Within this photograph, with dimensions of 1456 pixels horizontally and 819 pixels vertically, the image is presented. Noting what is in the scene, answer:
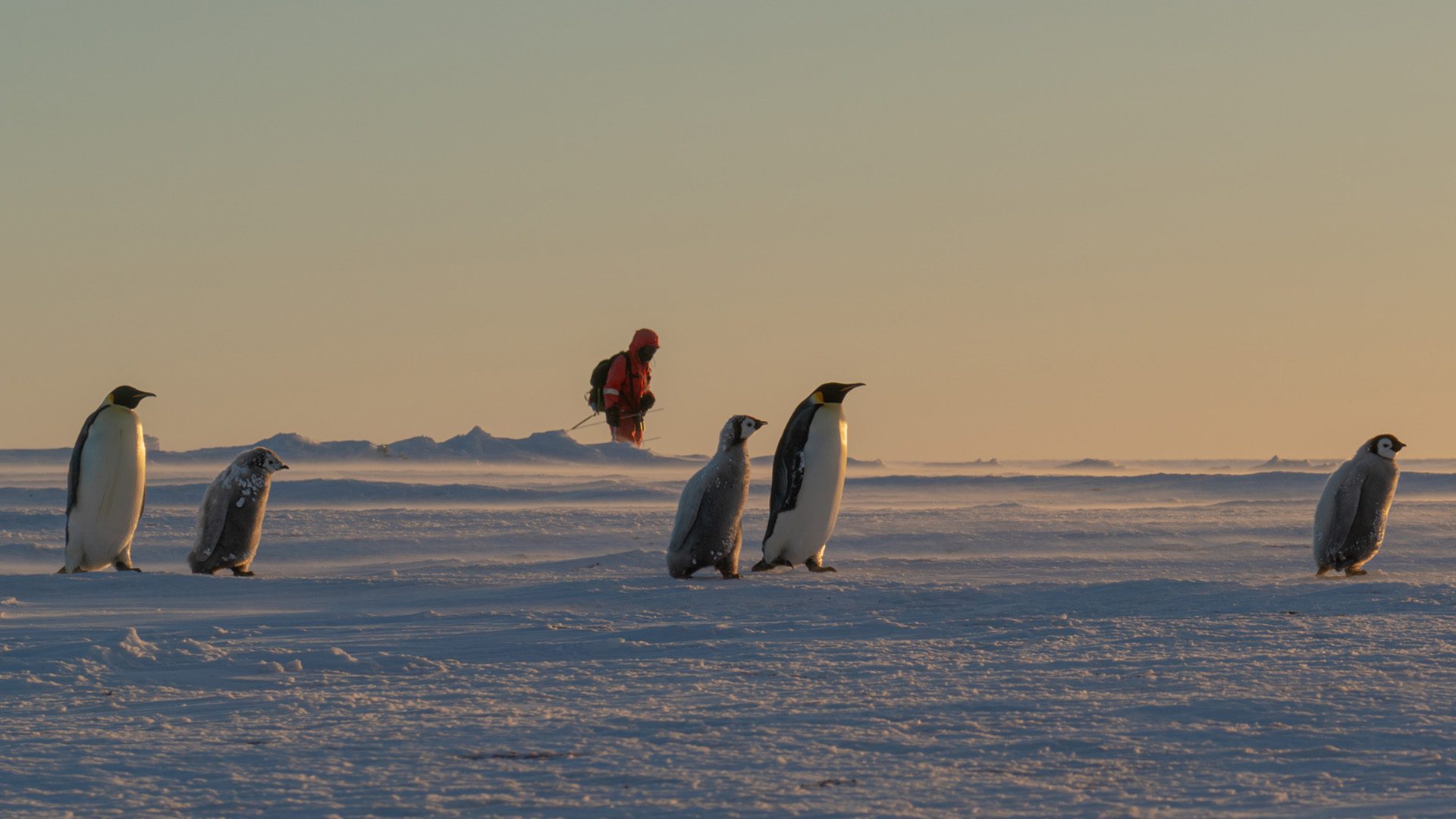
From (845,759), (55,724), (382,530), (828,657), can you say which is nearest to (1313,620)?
(828,657)

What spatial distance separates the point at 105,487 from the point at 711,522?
393 centimetres

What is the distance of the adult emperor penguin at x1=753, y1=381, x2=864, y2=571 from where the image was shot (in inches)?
390

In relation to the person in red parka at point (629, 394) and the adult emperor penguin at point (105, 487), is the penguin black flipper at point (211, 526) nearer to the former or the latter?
the adult emperor penguin at point (105, 487)

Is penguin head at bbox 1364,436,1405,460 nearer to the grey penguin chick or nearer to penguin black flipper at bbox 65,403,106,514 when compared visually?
the grey penguin chick

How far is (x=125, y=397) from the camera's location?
10680 millimetres

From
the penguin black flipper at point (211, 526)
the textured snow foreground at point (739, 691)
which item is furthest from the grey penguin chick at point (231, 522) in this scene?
the textured snow foreground at point (739, 691)

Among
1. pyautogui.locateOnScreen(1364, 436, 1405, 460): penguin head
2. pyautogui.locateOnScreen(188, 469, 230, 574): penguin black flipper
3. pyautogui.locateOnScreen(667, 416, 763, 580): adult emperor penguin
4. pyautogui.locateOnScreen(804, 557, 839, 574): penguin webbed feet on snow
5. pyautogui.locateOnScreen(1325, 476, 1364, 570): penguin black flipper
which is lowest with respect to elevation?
pyautogui.locateOnScreen(188, 469, 230, 574): penguin black flipper

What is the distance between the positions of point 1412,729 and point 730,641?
256 centimetres

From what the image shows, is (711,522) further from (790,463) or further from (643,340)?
(643,340)

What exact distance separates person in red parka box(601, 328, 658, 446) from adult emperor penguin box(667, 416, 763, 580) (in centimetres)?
148

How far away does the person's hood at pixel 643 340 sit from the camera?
35.8ft

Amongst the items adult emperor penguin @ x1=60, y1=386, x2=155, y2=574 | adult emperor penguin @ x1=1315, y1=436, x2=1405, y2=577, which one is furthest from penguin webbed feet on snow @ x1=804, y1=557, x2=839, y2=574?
adult emperor penguin @ x1=60, y1=386, x2=155, y2=574

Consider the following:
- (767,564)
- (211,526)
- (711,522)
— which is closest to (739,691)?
(711,522)

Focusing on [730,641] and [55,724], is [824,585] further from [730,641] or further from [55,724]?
[55,724]
